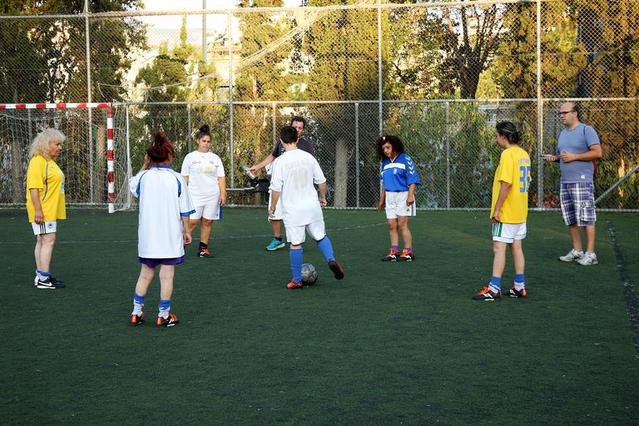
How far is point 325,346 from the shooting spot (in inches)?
274

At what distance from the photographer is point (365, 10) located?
1967 centimetres

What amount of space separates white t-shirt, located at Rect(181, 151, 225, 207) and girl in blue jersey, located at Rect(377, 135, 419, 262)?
92.0 inches

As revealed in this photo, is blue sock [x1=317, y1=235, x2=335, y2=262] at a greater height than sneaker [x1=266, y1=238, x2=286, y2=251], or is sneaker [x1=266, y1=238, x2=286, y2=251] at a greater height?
blue sock [x1=317, y1=235, x2=335, y2=262]

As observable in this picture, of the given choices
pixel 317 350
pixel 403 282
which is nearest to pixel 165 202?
pixel 317 350

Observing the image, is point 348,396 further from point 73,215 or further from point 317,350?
point 73,215

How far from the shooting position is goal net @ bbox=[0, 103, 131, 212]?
20625 millimetres

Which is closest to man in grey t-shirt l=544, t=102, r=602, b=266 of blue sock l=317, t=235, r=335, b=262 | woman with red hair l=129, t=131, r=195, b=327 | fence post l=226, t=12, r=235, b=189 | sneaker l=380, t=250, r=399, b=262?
sneaker l=380, t=250, r=399, b=262

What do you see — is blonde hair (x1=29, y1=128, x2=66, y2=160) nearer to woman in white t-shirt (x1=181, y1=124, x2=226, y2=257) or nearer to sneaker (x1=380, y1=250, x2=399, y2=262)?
woman in white t-shirt (x1=181, y1=124, x2=226, y2=257)

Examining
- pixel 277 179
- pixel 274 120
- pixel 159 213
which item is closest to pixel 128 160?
pixel 274 120

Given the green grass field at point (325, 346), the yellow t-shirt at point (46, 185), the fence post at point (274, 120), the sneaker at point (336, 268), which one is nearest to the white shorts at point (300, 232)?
the sneaker at point (336, 268)

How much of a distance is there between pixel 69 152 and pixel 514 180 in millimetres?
14556

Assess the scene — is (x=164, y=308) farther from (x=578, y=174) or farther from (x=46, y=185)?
(x=578, y=174)

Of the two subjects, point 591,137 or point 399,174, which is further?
point 399,174

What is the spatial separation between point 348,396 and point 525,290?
158 inches
